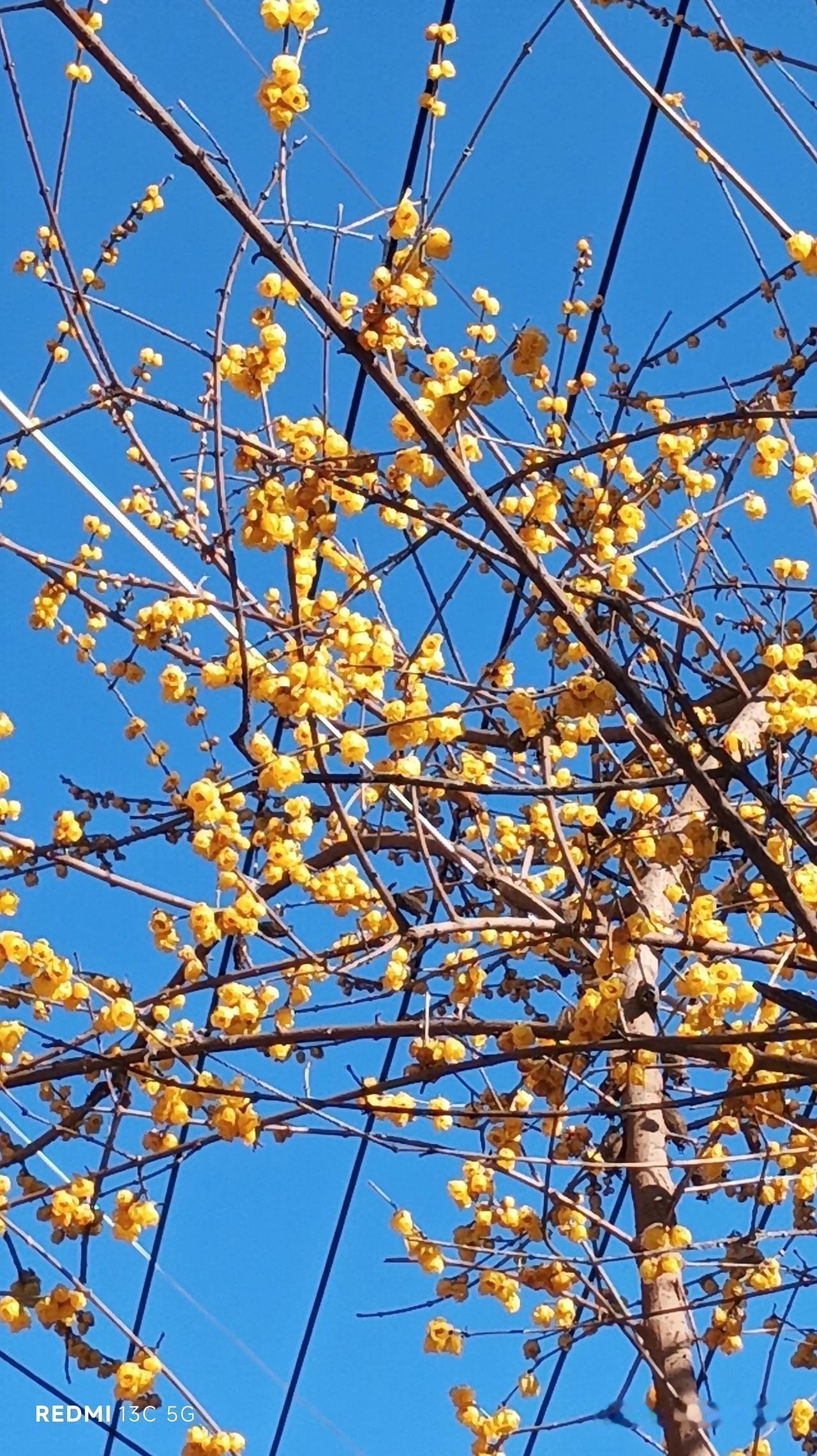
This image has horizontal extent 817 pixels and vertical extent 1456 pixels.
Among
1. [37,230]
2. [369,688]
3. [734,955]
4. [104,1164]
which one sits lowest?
[104,1164]

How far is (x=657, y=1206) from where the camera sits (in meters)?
3.19

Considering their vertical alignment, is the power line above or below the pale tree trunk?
above

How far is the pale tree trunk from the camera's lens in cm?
291

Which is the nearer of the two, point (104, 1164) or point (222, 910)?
point (222, 910)

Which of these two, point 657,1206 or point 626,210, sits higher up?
point 626,210

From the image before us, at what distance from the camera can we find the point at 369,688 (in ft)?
8.52

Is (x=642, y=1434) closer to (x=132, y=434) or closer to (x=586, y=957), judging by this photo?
(x=586, y=957)

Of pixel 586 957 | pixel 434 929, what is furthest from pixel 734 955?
pixel 434 929

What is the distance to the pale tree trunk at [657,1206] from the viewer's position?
115 inches

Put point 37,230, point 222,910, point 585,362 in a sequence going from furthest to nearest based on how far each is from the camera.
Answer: point 585,362
point 37,230
point 222,910

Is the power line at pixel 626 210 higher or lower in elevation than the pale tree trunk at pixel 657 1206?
higher

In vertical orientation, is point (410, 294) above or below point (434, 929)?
above

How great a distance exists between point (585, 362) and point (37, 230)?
5.49 feet

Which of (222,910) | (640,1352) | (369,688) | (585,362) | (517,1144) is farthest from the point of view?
(585,362)
